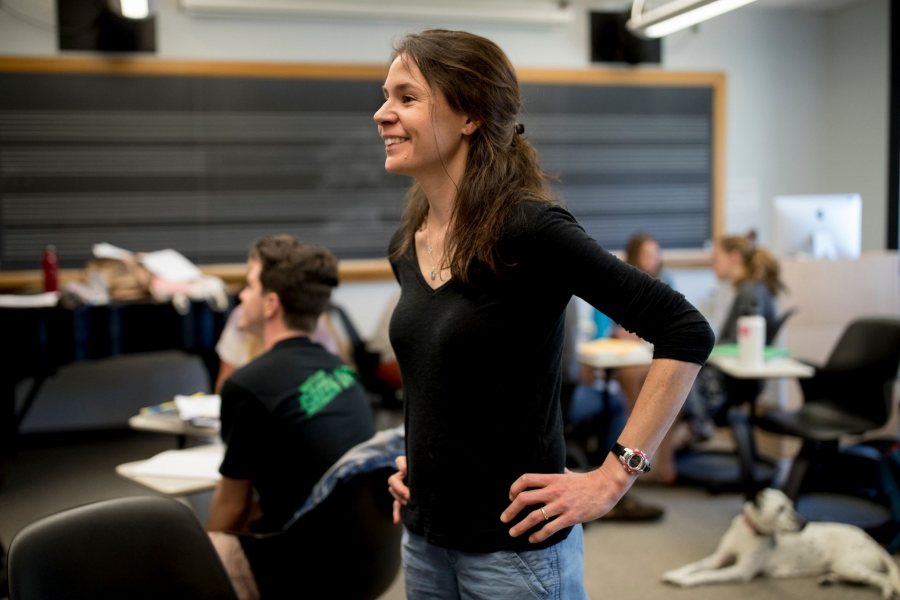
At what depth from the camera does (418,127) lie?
4.06 feet

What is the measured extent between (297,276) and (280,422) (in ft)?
1.40

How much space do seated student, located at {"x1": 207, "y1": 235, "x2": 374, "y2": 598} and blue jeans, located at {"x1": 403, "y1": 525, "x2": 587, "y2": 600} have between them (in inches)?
33.3

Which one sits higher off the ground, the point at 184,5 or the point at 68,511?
the point at 184,5

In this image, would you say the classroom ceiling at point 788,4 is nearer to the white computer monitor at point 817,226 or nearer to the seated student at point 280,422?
the white computer monitor at point 817,226

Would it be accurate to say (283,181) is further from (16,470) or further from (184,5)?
(16,470)

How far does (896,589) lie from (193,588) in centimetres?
243

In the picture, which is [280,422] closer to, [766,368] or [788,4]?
[766,368]

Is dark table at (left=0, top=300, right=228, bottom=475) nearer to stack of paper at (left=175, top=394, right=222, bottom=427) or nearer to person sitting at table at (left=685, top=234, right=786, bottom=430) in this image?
stack of paper at (left=175, top=394, right=222, bottom=427)

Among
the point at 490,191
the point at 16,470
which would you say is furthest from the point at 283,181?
the point at 490,191

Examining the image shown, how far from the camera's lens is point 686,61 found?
20.0 feet

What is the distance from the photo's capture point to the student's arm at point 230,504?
6.85 ft

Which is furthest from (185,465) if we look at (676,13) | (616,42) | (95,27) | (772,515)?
(616,42)

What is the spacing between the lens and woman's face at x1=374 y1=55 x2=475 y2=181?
1.24m

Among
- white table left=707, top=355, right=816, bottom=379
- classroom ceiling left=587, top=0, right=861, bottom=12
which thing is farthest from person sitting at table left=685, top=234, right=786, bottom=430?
classroom ceiling left=587, top=0, right=861, bottom=12
